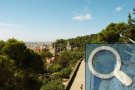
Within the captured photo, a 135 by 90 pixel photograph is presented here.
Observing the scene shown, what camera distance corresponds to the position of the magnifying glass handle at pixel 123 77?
4166mm

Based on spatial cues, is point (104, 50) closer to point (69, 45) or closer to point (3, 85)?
point (3, 85)

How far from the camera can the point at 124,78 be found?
4.20m

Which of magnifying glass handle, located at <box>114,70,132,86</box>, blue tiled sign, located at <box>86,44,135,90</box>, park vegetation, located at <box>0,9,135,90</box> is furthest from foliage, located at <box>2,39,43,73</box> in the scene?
magnifying glass handle, located at <box>114,70,132,86</box>

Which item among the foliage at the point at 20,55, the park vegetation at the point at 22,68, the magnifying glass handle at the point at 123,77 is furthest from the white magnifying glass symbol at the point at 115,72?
the foliage at the point at 20,55

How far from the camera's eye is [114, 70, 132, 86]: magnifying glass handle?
4166 millimetres

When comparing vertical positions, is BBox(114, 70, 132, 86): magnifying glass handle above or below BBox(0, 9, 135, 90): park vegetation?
above

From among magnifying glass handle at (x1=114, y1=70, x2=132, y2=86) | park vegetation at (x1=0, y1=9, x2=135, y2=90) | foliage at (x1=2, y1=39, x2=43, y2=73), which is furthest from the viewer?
foliage at (x1=2, y1=39, x2=43, y2=73)

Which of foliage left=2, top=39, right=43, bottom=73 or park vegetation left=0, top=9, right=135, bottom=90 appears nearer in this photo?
park vegetation left=0, top=9, right=135, bottom=90

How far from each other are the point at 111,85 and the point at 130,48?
60 centimetres

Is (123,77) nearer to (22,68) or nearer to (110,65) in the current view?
(110,65)

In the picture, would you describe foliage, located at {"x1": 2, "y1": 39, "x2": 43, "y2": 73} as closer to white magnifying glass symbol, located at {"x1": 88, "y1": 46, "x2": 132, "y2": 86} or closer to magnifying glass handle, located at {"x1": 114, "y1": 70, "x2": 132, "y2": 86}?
white magnifying glass symbol, located at {"x1": 88, "y1": 46, "x2": 132, "y2": 86}

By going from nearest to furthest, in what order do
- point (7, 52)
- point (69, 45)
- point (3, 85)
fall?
point (3, 85), point (7, 52), point (69, 45)

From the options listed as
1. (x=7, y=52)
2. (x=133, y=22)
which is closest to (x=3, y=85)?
(x=7, y=52)

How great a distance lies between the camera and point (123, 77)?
4219 mm
